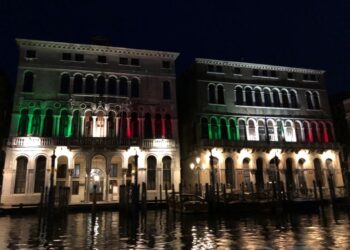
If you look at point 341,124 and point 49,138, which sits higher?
point 341,124

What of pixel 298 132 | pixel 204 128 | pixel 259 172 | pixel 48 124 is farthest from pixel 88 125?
pixel 298 132

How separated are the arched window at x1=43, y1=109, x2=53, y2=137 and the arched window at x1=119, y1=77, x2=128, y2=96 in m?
6.40

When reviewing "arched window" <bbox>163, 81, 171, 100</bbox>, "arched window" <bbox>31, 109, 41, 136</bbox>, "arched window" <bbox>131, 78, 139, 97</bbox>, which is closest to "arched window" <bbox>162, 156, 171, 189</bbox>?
"arched window" <bbox>163, 81, 171, 100</bbox>

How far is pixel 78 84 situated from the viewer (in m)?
28.2

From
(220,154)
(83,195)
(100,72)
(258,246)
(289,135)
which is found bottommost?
(258,246)

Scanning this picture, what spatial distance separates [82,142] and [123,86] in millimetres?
6693

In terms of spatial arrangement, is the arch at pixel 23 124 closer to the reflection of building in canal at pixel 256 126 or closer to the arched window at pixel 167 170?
the arched window at pixel 167 170

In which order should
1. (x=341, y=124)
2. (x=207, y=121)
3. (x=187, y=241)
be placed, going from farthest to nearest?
(x=341, y=124), (x=207, y=121), (x=187, y=241)

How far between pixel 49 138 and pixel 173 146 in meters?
10.5

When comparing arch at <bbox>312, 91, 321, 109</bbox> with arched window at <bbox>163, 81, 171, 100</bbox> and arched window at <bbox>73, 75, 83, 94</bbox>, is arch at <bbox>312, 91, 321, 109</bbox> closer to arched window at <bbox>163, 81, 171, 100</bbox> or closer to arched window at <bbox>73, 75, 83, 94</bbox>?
arched window at <bbox>163, 81, 171, 100</bbox>

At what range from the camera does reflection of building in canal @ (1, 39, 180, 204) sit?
1001 inches

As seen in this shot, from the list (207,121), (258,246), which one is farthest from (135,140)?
(258,246)

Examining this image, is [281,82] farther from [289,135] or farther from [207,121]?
[207,121]

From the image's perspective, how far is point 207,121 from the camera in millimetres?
30203
